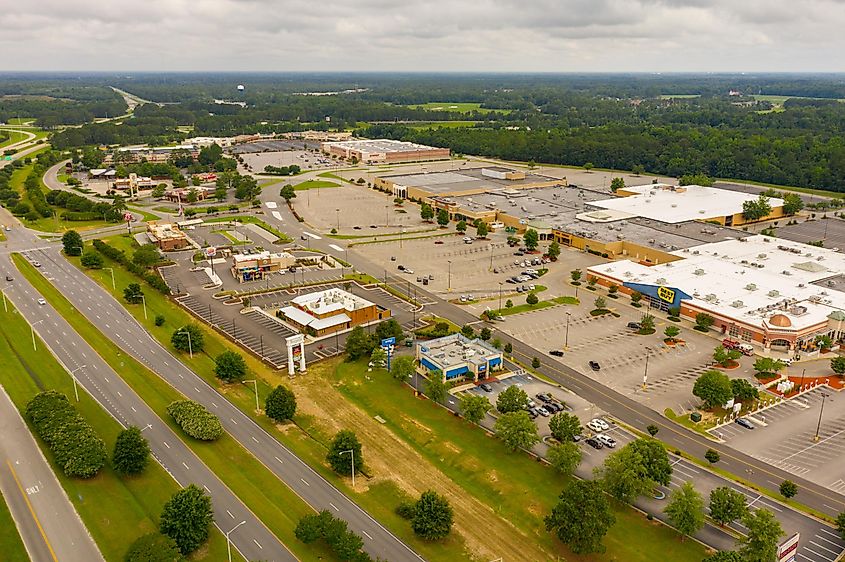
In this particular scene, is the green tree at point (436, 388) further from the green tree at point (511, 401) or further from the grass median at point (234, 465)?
the grass median at point (234, 465)

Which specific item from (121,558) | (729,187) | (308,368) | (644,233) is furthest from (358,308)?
(729,187)

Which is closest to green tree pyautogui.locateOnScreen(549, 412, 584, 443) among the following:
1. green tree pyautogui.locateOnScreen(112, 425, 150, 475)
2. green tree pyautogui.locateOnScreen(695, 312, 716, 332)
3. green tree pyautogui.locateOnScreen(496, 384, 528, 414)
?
green tree pyautogui.locateOnScreen(496, 384, 528, 414)

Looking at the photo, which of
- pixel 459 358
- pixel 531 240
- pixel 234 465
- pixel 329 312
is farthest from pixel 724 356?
pixel 234 465

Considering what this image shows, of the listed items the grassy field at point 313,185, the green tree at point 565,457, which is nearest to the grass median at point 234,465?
the green tree at point 565,457

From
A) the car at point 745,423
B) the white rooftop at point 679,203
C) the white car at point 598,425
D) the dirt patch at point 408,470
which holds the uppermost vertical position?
the white rooftop at point 679,203

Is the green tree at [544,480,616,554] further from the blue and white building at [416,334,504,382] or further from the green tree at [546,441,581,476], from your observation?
the blue and white building at [416,334,504,382]
